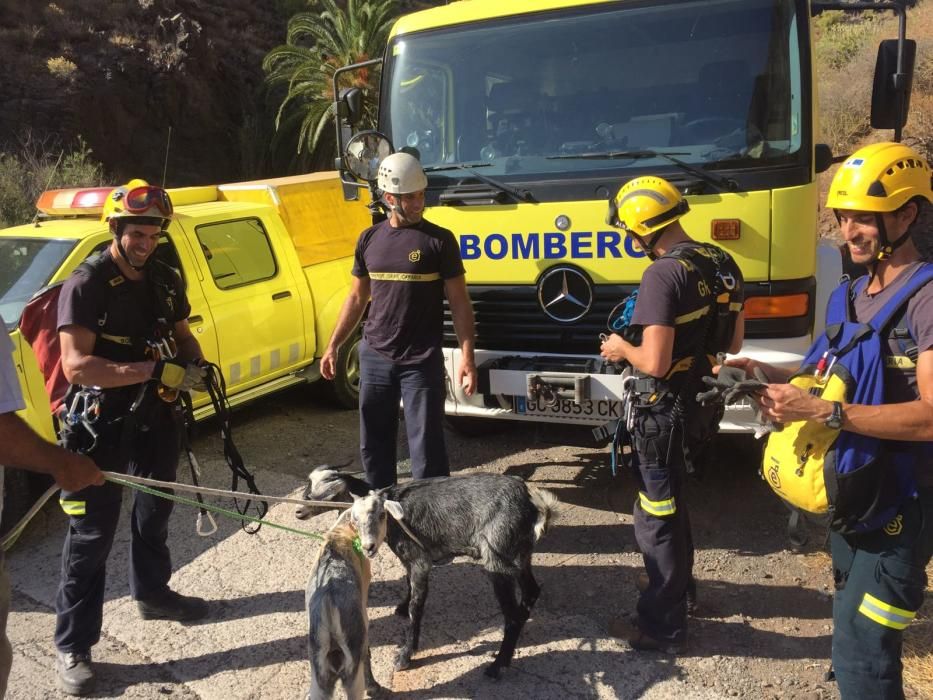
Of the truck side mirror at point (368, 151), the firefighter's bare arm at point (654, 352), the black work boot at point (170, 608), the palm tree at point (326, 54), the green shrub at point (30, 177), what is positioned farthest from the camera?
the palm tree at point (326, 54)

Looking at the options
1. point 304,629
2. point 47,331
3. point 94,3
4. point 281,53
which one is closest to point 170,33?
point 94,3

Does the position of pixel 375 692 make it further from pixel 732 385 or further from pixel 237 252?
pixel 237 252

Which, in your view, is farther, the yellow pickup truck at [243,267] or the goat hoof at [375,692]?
the yellow pickup truck at [243,267]

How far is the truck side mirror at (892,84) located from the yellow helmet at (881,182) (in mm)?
2327

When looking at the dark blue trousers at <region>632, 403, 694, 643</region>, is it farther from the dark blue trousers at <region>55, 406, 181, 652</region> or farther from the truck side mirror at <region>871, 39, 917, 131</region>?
the truck side mirror at <region>871, 39, 917, 131</region>

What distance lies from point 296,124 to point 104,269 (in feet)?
63.8

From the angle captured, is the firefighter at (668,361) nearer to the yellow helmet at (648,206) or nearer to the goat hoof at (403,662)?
the yellow helmet at (648,206)

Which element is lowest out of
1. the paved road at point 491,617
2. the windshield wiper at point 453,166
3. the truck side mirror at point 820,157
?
the paved road at point 491,617

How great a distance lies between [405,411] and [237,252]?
2.65 m

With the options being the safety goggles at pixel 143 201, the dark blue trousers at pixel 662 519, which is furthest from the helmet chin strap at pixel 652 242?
the safety goggles at pixel 143 201

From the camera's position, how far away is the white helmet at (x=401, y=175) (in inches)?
148

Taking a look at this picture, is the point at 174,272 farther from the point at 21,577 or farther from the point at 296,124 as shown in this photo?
the point at 296,124

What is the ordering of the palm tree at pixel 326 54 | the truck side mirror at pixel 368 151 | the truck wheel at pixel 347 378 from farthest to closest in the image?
the palm tree at pixel 326 54 → the truck wheel at pixel 347 378 → the truck side mirror at pixel 368 151

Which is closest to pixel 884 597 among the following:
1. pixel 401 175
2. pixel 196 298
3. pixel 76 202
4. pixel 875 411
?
pixel 875 411
